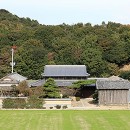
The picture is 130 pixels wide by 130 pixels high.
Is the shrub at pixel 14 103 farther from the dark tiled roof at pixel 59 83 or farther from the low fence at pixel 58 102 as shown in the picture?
the dark tiled roof at pixel 59 83

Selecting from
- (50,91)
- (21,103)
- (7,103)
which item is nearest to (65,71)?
(50,91)

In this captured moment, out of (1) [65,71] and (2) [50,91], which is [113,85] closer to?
(2) [50,91]

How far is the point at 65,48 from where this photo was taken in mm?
66500

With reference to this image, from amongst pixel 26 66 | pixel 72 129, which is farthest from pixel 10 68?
pixel 72 129

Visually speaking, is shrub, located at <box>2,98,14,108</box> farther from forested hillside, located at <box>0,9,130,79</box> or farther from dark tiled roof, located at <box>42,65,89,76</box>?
forested hillside, located at <box>0,9,130,79</box>

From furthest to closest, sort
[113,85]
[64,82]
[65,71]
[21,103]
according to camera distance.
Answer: [65,71] < [64,82] < [113,85] < [21,103]

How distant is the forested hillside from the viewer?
61.7 m

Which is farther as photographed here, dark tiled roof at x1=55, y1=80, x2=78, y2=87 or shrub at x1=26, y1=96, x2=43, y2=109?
dark tiled roof at x1=55, y1=80, x2=78, y2=87

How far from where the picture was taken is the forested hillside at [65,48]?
6169 centimetres

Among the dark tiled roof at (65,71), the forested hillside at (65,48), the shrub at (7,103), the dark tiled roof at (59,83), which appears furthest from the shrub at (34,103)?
the forested hillside at (65,48)

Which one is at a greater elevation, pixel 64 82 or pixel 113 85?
pixel 113 85

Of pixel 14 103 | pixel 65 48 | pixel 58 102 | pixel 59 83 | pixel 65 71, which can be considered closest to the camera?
pixel 14 103

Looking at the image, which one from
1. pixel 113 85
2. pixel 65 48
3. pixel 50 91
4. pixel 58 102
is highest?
pixel 65 48

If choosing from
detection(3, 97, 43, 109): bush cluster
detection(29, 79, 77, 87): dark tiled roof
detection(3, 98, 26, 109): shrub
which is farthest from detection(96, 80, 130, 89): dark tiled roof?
detection(29, 79, 77, 87): dark tiled roof
